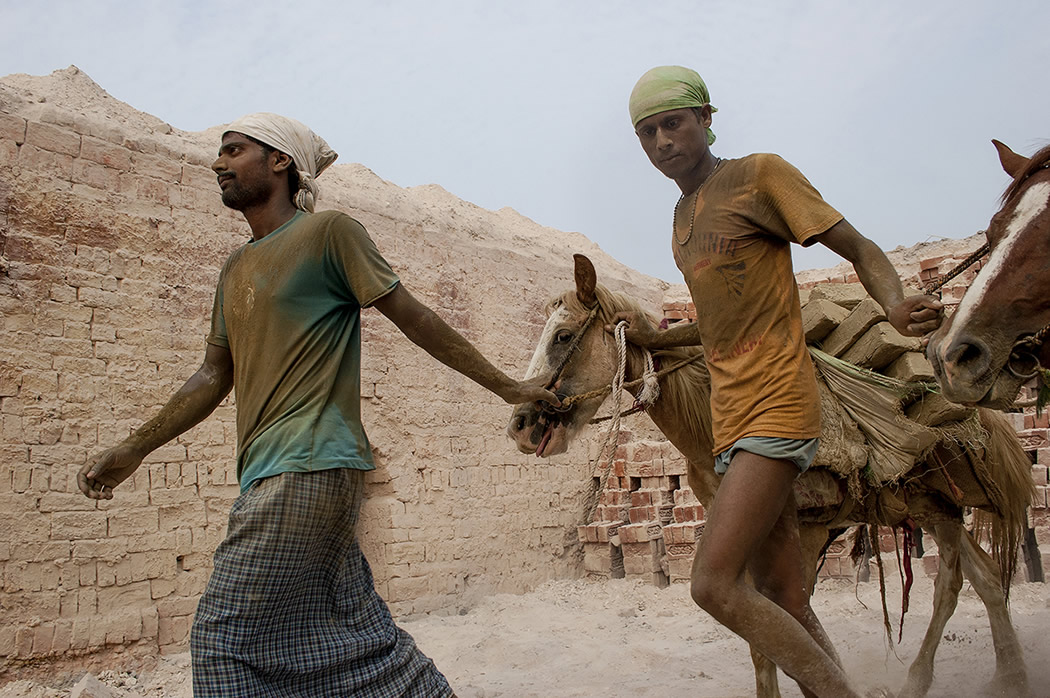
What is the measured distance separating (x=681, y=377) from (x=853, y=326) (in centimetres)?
114

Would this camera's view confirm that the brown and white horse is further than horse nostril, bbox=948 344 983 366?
Yes

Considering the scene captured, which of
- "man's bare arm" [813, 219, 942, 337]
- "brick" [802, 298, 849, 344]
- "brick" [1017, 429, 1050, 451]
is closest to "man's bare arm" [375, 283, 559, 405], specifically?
"man's bare arm" [813, 219, 942, 337]

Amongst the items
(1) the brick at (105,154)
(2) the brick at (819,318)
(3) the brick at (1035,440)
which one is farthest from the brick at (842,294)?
(1) the brick at (105,154)

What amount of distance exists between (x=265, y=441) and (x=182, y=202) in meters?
5.00

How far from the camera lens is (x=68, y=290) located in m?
5.88

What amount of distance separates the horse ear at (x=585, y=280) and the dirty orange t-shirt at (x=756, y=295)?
33.8 inches

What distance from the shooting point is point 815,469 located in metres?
3.87

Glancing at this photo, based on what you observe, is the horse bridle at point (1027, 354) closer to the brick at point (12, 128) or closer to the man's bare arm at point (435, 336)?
the man's bare arm at point (435, 336)

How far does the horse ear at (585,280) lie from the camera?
3.67 metres

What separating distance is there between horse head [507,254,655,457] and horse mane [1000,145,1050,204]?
66.4 inches

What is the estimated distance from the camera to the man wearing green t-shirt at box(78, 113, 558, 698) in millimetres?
2256

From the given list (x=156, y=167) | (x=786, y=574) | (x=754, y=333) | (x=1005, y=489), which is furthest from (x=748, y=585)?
(x=156, y=167)

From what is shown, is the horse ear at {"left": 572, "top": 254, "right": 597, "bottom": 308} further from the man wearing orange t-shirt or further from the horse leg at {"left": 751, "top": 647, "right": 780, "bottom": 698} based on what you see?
the horse leg at {"left": 751, "top": 647, "right": 780, "bottom": 698}

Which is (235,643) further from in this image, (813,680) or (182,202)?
(182,202)
